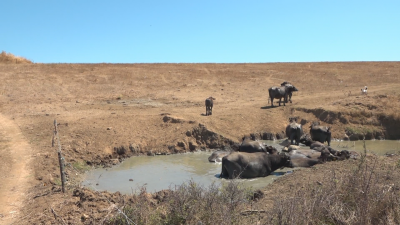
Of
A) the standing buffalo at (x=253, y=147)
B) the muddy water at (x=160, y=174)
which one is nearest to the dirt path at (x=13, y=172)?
the muddy water at (x=160, y=174)

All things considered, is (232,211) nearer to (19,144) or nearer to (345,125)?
(19,144)

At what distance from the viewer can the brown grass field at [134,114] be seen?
8469mm

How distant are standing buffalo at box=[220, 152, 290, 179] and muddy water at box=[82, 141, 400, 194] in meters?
0.20

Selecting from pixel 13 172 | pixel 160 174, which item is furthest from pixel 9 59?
pixel 160 174

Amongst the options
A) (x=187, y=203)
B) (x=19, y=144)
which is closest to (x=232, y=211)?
(x=187, y=203)

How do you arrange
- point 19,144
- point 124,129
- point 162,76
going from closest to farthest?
point 19,144
point 124,129
point 162,76

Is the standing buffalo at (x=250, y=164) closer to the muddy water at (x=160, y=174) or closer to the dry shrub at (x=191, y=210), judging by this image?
the muddy water at (x=160, y=174)

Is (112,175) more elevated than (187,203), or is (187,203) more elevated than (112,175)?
(187,203)

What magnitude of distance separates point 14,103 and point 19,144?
9593mm

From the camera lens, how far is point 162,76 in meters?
30.8

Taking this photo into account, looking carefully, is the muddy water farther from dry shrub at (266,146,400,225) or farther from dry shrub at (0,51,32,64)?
dry shrub at (0,51,32,64)

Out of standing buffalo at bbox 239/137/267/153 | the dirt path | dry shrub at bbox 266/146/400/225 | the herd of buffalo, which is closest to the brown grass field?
the dirt path

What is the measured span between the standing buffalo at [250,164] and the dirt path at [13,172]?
17.1 ft

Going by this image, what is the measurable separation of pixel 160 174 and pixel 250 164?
2784mm
